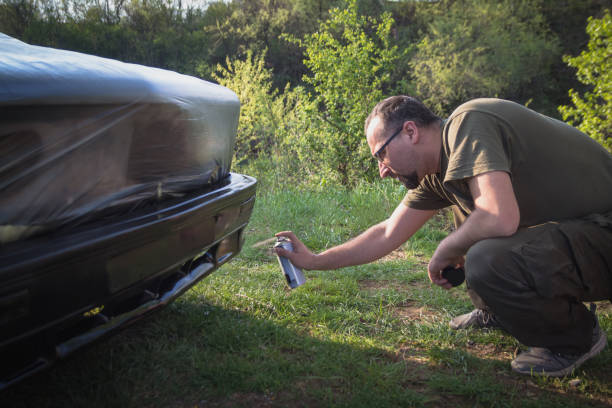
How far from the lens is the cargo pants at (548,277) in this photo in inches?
68.1

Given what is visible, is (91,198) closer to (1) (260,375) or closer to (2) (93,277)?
(2) (93,277)

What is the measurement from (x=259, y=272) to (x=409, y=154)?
5.12 ft

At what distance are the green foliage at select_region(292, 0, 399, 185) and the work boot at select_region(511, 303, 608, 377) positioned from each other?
5768mm

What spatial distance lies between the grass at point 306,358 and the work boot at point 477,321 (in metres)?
0.05

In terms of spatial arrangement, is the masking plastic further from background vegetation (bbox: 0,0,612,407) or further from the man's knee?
the man's knee

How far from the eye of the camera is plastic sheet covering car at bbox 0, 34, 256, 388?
1105 mm

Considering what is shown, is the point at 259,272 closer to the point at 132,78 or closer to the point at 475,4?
the point at 132,78

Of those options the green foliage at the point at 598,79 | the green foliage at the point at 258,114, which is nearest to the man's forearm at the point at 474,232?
the green foliage at the point at 598,79

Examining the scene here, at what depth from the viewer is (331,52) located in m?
7.69

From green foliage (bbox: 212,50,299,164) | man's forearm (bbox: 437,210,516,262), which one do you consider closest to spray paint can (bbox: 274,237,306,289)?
man's forearm (bbox: 437,210,516,262)

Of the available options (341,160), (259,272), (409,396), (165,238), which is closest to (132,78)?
(165,238)

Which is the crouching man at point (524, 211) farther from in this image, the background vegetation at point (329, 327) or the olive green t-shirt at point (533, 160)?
the background vegetation at point (329, 327)

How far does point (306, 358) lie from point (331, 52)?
6.71 meters

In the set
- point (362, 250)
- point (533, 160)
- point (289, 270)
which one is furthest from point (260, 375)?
point (533, 160)
